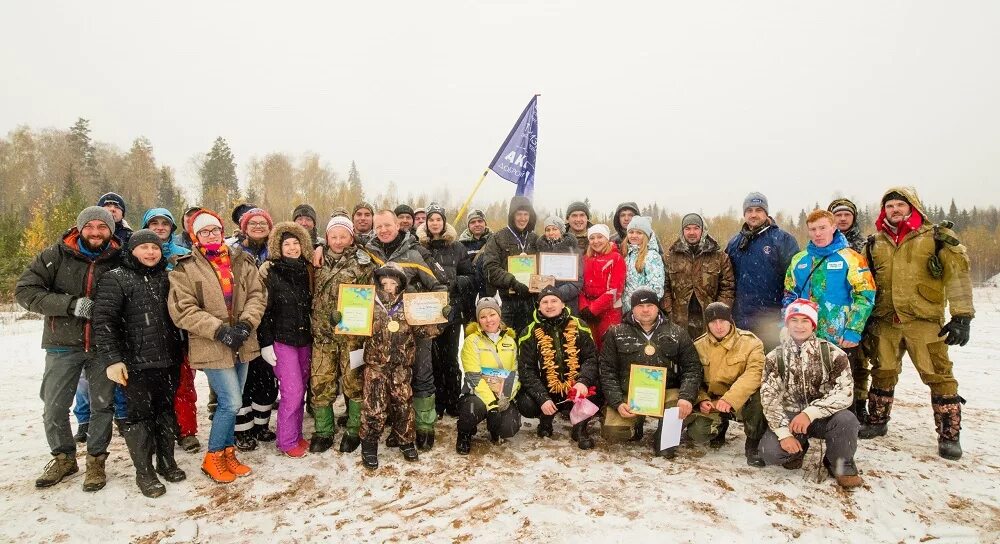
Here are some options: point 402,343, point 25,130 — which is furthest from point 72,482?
point 25,130

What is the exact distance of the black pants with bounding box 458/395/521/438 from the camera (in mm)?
5215

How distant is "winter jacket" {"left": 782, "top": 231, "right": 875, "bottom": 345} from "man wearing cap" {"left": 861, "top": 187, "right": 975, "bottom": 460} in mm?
372

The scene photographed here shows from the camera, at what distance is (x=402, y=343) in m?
5.06

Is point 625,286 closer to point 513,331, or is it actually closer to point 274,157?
point 513,331

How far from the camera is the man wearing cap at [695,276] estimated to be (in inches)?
236

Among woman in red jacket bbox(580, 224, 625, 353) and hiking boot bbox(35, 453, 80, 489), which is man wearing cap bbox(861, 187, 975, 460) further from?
hiking boot bbox(35, 453, 80, 489)

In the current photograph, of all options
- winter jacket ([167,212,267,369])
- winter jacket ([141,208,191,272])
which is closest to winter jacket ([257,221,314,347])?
winter jacket ([167,212,267,369])

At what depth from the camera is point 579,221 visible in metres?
6.70

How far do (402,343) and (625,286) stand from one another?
291 centimetres

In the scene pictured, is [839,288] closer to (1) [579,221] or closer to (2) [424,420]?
(1) [579,221]

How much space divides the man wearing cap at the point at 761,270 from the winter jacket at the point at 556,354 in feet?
6.74

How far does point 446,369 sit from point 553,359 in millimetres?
1570

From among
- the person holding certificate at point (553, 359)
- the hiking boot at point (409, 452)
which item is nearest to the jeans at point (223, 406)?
the hiking boot at point (409, 452)

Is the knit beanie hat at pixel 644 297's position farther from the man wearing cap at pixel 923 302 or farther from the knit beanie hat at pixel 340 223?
the knit beanie hat at pixel 340 223
